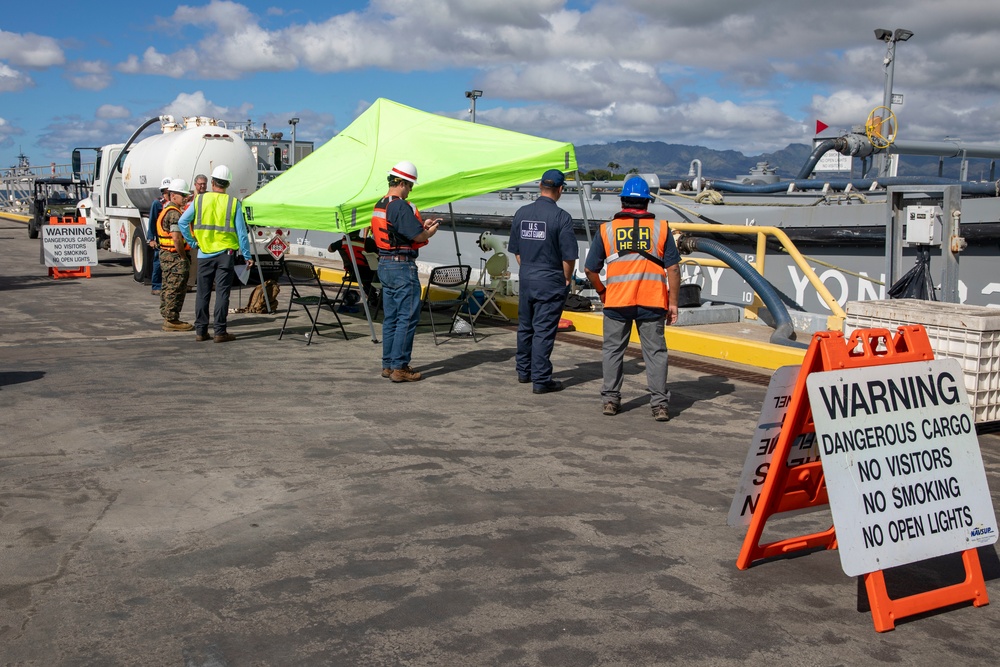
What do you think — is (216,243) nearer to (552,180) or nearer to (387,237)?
(387,237)

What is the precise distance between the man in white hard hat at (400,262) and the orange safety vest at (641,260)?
85.4 inches

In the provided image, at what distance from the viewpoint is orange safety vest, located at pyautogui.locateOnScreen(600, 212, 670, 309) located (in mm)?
7461

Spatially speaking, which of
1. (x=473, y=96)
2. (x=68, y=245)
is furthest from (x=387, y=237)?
(x=473, y=96)

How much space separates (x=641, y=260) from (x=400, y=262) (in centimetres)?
251

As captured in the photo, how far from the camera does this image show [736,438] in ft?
23.4

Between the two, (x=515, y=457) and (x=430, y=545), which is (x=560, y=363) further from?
(x=430, y=545)

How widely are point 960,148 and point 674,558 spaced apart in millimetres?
16931

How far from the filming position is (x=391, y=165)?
11.7m

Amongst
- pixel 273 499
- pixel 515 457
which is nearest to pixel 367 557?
pixel 273 499

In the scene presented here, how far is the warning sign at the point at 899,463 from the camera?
407 centimetres

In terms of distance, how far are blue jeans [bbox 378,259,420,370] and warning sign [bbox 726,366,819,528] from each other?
478 cm

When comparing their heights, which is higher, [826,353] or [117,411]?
[826,353]

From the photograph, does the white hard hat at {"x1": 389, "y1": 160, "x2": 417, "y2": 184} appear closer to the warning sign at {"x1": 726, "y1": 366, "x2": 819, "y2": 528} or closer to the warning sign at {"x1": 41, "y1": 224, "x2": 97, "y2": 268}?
the warning sign at {"x1": 726, "y1": 366, "x2": 819, "y2": 528}

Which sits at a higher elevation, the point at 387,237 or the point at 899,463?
the point at 387,237
